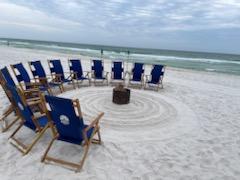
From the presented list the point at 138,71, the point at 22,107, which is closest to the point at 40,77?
the point at 22,107

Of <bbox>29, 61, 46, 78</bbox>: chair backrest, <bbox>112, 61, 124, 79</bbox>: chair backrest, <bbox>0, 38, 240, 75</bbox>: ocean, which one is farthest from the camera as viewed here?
<bbox>0, 38, 240, 75</bbox>: ocean

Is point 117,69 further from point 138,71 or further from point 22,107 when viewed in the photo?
point 22,107

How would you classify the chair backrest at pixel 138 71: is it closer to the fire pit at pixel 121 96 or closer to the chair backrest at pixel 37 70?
the fire pit at pixel 121 96

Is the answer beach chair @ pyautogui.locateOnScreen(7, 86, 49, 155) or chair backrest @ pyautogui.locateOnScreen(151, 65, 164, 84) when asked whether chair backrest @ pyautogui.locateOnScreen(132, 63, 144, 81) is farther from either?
beach chair @ pyautogui.locateOnScreen(7, 86, 49, 155)

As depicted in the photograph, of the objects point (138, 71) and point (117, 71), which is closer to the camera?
point (138, 71)

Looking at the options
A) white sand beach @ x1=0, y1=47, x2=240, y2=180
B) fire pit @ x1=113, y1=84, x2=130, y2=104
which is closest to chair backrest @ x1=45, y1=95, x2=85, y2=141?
white sand beach @ x1=0, y1=47, x2=240, y2=180

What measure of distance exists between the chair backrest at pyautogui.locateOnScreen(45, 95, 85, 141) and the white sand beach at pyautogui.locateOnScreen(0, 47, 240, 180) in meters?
0.39

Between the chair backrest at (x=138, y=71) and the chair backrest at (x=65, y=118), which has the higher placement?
the chair backrest at (x=65, y=118)

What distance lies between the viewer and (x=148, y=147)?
3135 mm

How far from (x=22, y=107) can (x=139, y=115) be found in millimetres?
2471

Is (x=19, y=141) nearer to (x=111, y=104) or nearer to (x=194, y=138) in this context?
(x=111, y=104)

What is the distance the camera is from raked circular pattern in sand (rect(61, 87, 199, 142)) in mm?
3590

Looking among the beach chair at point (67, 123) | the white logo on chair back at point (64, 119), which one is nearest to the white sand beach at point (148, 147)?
the beach chair at point (67, 123)

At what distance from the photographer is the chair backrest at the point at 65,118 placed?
7.89 feet
